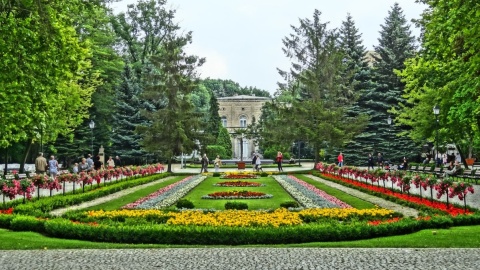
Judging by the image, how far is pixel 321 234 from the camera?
10820mm

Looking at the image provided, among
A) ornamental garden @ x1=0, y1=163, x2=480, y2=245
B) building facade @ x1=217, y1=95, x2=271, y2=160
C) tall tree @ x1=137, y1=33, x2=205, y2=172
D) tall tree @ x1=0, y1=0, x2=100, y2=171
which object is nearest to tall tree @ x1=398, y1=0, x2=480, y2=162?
ornamental garden @ x1=0, y1=163, x2=480, y2=245

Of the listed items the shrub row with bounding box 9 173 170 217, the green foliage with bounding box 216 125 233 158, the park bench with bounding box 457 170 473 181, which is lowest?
the shrub row with bounding box 9 173 170 217

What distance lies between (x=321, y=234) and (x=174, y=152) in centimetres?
2751

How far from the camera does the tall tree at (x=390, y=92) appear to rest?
45906mm

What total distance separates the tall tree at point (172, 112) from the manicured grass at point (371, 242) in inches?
1030

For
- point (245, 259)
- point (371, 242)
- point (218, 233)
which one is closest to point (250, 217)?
point (218, 233)

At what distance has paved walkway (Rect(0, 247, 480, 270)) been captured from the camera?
815 centimetres

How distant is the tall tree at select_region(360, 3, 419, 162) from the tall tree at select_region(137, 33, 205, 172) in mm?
15905

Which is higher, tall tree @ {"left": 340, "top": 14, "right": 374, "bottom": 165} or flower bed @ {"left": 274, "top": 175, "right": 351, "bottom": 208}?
tall tree @ {"left": 340, "top": 14, "right": 374, "bottom": 165}

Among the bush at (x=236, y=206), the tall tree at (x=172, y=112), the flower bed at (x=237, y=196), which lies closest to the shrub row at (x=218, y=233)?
the bush at (x=236, y=206)

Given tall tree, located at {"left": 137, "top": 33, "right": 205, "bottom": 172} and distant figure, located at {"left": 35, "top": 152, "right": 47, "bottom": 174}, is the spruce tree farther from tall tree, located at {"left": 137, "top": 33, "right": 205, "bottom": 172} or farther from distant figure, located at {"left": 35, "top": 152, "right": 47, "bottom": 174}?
distant figure, located at {"left": 35, "top": 152, "right": 47, "bottom": 174}

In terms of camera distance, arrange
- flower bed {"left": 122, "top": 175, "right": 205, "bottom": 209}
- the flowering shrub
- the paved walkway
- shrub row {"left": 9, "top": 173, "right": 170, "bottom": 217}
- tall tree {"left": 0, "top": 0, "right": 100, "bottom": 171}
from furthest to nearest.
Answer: flower bed {"left": 122, "top": 175, "right": 205, "bottom": 209} < shrub row {"left": 9, "top": 173, "right": 170, "bottom": 217} < tall tree {"left": 0, "top": 0, "right": 100, "bottom": 171} < the flowering shrub < the paved walkway

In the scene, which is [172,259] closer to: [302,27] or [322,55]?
[322,55]

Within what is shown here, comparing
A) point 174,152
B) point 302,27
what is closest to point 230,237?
point 174,152
